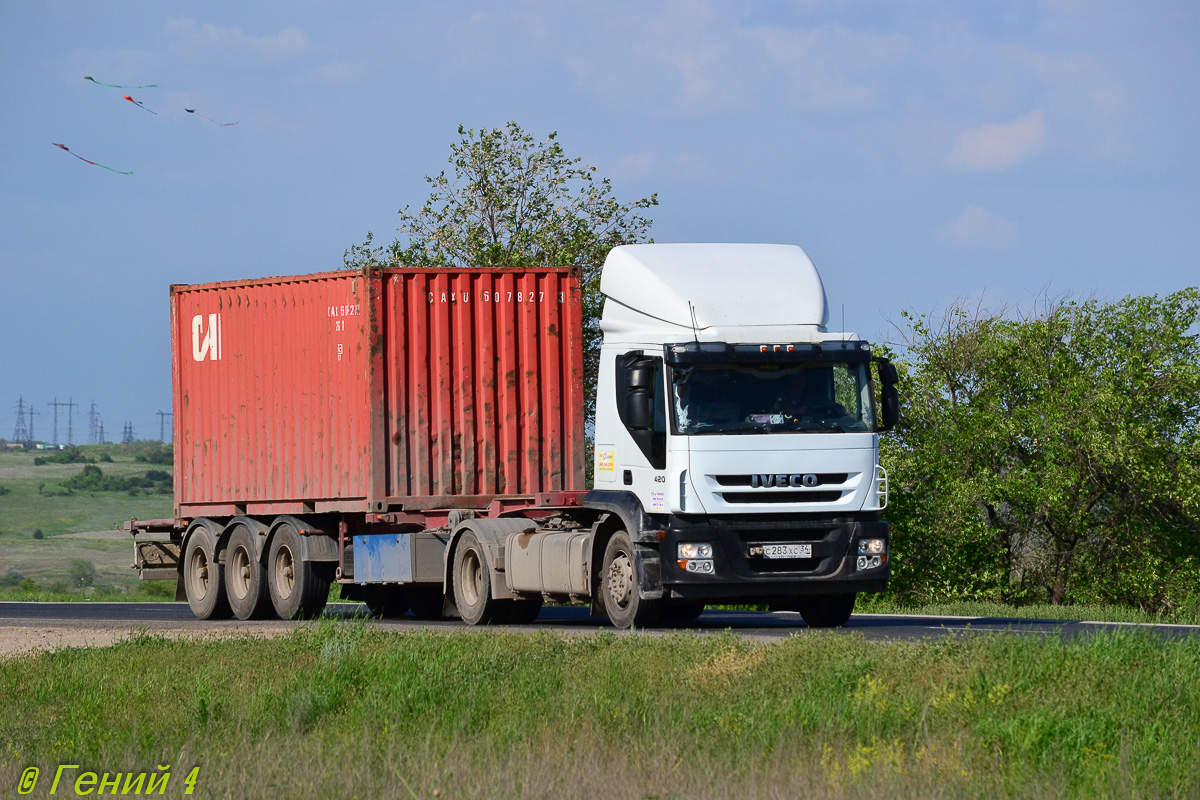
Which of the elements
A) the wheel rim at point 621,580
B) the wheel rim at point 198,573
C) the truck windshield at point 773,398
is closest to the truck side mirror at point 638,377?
the truck windshield at point 773,398

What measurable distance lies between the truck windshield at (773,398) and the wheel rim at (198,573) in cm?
946

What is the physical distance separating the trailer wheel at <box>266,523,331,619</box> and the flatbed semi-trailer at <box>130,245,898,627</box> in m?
0.03

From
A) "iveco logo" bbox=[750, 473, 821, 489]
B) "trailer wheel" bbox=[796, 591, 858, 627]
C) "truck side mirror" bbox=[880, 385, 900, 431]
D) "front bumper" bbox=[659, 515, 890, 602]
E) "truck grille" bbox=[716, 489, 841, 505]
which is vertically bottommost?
"trailer wheel" bbox=[796, 591, 858, 627]

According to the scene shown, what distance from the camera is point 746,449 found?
1534cm

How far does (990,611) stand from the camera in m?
21.9

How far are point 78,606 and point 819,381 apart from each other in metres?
18.4

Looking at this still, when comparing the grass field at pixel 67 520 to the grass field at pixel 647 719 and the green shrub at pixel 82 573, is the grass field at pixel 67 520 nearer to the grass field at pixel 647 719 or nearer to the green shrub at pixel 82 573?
the green shrub at pixel 82 573

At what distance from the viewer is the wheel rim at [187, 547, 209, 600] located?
2236cm

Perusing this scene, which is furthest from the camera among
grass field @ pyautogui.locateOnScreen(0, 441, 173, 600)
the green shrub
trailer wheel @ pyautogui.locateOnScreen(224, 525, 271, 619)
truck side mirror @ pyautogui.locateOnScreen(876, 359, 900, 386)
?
grass field @ pyautogui.locateOnScreen(0, 441, 173, 600)

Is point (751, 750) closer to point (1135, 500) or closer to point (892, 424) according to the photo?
point (892, 424)

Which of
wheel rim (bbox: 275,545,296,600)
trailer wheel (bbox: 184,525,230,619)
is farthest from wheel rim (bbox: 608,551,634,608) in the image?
trailer wheel (bbox: 184,525,230,619)

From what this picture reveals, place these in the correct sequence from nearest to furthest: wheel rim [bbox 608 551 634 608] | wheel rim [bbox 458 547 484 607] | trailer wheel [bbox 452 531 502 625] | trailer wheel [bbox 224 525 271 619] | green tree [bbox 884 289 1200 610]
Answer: wheel rim [bbox 608 551 634 608], trailer wheel [bbox 452 531 502 625], wheel rim [bbox 458 547 484 607], trailer wheel [bbox 224 525 271 619], green tree [bbox 884 289 1200 610]

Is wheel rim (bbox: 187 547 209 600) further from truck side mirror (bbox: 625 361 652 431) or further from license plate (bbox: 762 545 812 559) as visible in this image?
license plate (bbox: 762 545 812 559)

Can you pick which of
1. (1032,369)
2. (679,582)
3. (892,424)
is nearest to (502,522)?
(679,582)
